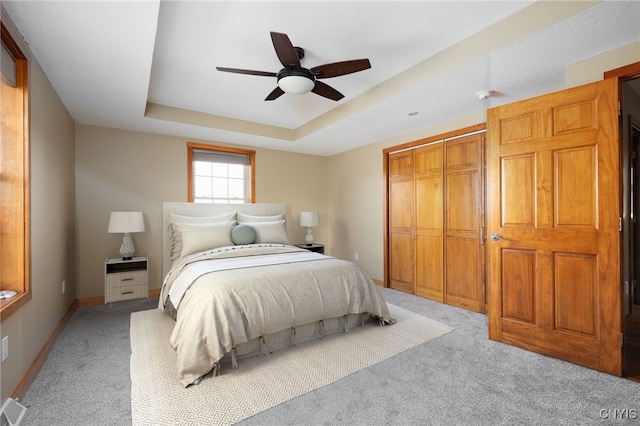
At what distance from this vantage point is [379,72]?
2910mm

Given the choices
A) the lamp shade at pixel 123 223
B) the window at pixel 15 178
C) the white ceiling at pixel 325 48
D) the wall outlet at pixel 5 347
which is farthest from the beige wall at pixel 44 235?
the lamp shade at pixel 123 223

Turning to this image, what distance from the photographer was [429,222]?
4176mm

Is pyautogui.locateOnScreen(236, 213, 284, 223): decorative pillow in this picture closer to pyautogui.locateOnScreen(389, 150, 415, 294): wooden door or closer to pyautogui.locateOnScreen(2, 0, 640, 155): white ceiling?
pyautogui.locateOnScreen(2, 0, 640, 155): white ceiling

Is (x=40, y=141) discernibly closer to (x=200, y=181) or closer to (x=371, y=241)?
(x=200, y=181)

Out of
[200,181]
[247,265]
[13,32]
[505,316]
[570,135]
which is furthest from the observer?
[200,181]

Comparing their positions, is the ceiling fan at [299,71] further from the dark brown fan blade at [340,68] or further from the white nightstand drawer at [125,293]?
the white nightstand drawer at [125,293]

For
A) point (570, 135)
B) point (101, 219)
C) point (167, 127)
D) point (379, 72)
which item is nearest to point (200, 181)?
point (167, 127)

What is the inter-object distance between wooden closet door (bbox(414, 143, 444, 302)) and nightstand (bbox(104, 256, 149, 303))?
3.64 meters

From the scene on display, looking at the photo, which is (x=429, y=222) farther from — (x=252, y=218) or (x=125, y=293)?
(x=125, y=293)

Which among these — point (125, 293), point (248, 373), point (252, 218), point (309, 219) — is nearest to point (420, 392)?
point (248, 373)

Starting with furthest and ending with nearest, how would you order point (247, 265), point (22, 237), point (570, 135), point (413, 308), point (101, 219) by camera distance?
1. point (101, 219)
2. point (413, 308)
3. point (247, 265)
4. point (570, 135)
5. point (22, 237)

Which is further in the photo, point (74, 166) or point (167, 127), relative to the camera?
point (167, 127)

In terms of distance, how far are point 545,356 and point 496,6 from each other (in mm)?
2623

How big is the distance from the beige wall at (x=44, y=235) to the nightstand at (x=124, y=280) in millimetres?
373
